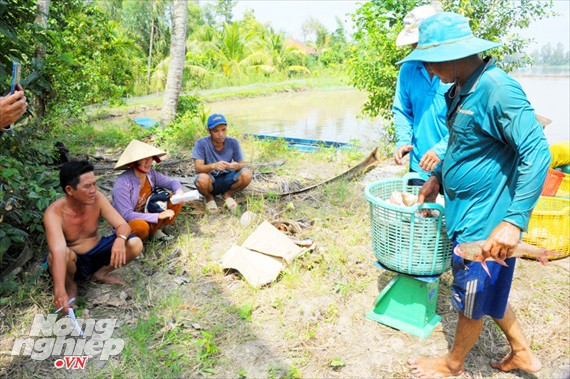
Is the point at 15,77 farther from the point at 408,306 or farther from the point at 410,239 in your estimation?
the point at 408,306

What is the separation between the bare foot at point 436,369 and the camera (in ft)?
8.02

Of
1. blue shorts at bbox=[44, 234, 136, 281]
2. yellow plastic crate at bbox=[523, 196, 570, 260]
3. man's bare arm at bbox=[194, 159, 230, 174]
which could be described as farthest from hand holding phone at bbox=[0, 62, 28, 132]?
yellow plastic crate at bbox=[523, 196, 570, 260]

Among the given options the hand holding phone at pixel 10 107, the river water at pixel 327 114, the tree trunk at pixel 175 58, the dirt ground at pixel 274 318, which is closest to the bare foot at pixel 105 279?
the dirt ground at pixel 274 318

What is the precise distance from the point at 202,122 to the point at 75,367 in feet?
22.1

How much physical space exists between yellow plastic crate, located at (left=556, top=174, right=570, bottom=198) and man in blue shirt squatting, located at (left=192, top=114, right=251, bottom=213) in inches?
135

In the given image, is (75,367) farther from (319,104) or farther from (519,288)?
(319,104)

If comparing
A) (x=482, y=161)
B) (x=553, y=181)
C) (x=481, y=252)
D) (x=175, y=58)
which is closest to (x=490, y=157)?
(x=482, y=161)

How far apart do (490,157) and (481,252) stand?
1.49 ft

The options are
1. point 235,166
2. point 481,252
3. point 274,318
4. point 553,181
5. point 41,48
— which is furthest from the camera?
point 41,48

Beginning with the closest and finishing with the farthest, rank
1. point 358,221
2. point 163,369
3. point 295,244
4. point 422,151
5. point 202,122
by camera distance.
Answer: point 163,369
point 422,151
point 295,244
point 358,221
point 202,122

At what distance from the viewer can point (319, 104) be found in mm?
17188

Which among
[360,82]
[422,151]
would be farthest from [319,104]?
[422,151]

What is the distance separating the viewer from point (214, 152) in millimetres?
4863

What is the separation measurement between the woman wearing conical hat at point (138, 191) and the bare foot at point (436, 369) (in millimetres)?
2433
